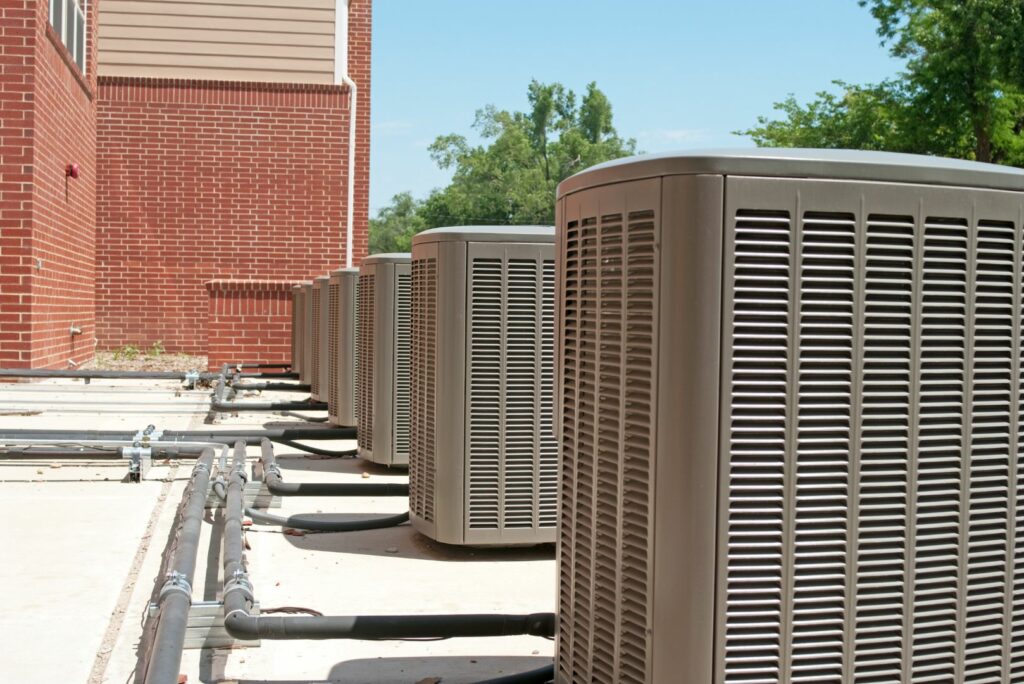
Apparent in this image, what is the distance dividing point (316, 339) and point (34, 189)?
370cm

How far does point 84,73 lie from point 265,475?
40.7ft

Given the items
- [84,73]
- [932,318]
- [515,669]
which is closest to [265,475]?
[515,669]

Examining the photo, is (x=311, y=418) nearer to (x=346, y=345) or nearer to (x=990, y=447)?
(x=346, y=345)

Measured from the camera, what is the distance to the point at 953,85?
34875 millimetres

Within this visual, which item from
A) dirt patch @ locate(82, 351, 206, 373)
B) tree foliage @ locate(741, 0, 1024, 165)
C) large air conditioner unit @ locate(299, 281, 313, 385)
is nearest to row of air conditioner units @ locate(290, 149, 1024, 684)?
large air conditioner unit @ locate(299, 281, 313, 385)

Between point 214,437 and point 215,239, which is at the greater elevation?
point 215,239

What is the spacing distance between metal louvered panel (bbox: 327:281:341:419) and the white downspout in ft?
27.0

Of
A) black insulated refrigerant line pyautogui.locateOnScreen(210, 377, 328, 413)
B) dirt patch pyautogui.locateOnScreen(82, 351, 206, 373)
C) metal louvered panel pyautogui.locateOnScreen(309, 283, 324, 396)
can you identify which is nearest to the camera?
black insulated refrigerant line pyautogui.locateOnScreen(210, 377, 328, 413)

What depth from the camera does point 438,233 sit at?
575 centimetres

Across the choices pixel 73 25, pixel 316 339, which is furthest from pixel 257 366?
pixel 73 25

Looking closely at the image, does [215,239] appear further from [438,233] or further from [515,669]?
[515,669]

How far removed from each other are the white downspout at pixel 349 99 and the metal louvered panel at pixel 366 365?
10.6 metres

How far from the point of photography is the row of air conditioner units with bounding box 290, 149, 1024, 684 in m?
2.69

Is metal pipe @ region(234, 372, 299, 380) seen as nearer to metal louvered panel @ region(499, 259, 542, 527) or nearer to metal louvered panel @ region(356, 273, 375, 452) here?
metal louvered panel @ region(356, 273, 375, 452)
